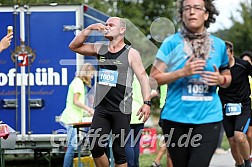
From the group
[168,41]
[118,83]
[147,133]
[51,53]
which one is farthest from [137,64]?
[147,133]

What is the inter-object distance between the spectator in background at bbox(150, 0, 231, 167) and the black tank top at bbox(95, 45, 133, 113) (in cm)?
245

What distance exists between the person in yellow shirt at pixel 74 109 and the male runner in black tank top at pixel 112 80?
2.34 metres

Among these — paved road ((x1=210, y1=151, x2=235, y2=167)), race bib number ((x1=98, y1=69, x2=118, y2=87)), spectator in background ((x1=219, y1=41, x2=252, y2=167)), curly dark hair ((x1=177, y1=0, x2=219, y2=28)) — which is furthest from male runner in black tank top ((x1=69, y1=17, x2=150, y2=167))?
paved road ((x1=210, y1=151, x2=235, y2=167))

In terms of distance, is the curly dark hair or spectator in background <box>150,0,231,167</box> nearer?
spectator in background <box>150,0,231,167</box>

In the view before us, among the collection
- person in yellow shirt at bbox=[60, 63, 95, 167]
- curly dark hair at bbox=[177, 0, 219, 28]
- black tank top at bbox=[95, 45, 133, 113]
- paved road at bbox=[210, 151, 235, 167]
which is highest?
curly dark hair at bbox=[177, 0, 219, 28]

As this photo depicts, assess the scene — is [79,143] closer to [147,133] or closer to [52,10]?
[52,10]

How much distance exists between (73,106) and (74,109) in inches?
2.0

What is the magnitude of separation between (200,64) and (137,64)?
276cm

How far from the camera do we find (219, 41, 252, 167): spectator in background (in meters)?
10.5

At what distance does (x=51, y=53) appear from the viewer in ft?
39.0

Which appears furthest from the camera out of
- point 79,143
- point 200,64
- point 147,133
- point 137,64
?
point 147,133

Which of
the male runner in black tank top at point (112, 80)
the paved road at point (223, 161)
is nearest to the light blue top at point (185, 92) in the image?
the male runner in black tank top at point (112, 80)

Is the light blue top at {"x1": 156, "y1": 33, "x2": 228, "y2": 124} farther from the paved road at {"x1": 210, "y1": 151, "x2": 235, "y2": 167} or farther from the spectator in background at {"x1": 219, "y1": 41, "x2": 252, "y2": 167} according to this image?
the paved road at {"x1": 210, "y1": 151, "x2": 235, "y2": 167}

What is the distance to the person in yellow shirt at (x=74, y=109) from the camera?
10.7m
